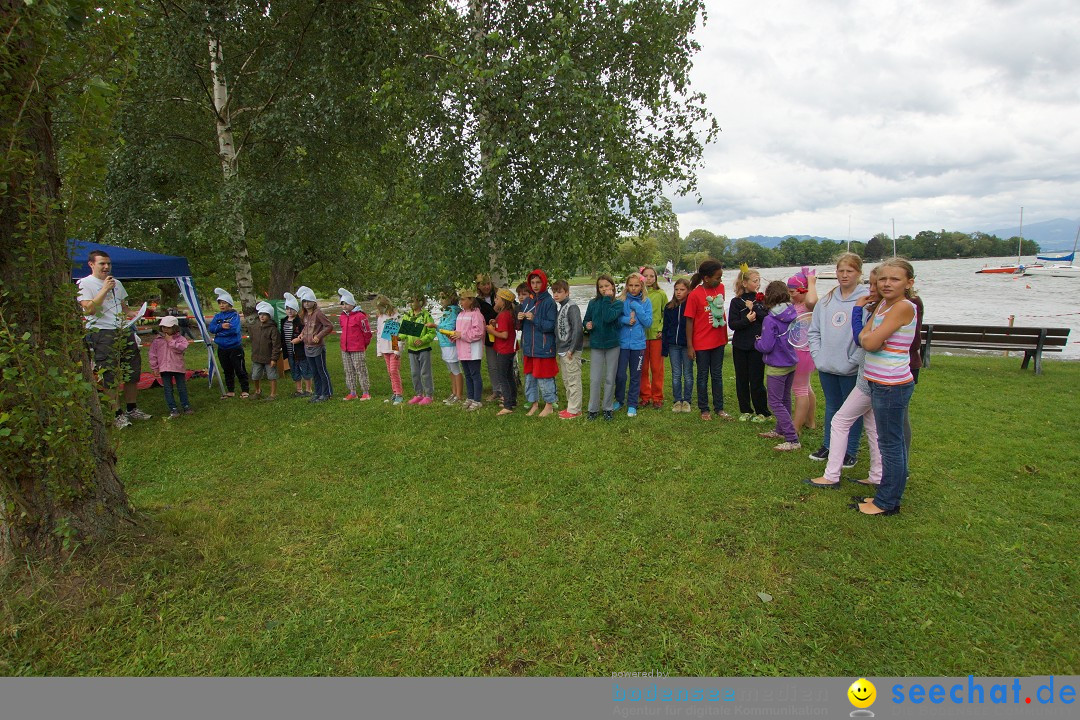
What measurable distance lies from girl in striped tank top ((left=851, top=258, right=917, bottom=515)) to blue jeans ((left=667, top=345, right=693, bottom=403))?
3.28 m

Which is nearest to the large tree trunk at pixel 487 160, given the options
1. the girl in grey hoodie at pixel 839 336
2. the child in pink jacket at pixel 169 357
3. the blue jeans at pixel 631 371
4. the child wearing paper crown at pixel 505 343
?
the child wearing paper crown at pixel 505 343

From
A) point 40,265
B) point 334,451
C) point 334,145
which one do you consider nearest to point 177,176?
point 334,145

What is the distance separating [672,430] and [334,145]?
9898mm

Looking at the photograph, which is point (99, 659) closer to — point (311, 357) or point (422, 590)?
point (422, 590)

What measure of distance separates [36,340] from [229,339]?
639 centimetres

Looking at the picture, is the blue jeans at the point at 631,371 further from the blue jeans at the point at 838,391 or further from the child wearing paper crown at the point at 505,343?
the blue jeans at the point at 838,391

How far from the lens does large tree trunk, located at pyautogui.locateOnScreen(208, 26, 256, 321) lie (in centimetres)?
982

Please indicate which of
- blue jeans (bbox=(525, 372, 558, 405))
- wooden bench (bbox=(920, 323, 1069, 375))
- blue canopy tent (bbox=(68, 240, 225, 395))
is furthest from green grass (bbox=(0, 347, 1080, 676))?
wooden bench (bbox=(920, 323, 1069, 375))

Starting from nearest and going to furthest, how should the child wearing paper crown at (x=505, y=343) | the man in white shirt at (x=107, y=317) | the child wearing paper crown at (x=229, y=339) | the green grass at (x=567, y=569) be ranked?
the green grass at (x=567, y=569) → the man in white shirt at (x=107, y=317) → the child wearing paper crown at (x=505, y=343) → the child wearing paper crown at (x=229, y=339)

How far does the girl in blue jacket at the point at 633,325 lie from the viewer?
6785 mm

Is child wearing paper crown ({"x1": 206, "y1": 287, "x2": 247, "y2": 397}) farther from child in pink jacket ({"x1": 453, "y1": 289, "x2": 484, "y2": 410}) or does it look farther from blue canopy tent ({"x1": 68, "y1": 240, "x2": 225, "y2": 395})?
child in pink jacket ({"x1": 453, "y1": 289, "x2": 484, "y2": 410})

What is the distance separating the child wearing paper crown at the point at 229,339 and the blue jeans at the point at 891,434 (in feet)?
30.4
